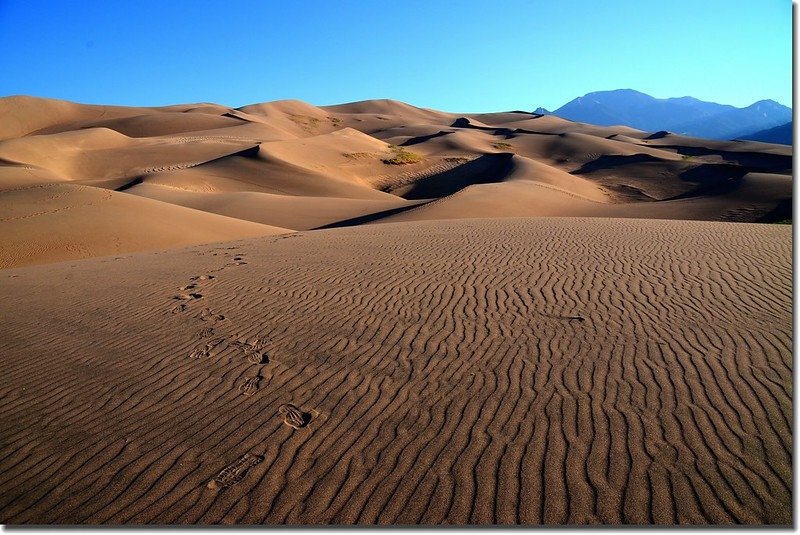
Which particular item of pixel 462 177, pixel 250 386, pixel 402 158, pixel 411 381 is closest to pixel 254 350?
pixel 250 386

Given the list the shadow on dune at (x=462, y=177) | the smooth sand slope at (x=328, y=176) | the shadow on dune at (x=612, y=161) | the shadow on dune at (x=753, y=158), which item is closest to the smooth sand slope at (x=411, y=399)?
the smooth sand slope at (x=328, y=176)

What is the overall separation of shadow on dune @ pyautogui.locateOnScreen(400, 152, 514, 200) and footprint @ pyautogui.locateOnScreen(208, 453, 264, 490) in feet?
127

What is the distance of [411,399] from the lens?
16.8 ft

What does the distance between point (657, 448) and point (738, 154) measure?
68.2 metres

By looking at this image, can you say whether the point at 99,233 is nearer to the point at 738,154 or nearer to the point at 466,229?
the point at 466,229

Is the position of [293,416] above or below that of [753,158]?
above

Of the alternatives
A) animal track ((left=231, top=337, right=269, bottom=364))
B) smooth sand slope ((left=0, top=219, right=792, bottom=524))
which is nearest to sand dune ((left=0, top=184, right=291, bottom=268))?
smooth sand slope ((left=0, top=219, right=792, bottom=524))

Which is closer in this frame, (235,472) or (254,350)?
(235,472)

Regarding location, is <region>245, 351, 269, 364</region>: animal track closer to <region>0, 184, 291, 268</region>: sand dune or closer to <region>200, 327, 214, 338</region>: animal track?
<region>200, 327, 214, 338</region>: animal track

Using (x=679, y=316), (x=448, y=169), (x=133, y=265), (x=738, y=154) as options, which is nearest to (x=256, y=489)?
Answer: (x=679, y=316)

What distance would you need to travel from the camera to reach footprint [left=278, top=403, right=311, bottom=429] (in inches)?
190

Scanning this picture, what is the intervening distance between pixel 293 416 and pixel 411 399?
3.62 ft

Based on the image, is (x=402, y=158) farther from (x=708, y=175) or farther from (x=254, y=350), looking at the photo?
(x=254, y=350)

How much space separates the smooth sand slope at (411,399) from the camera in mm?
3803
